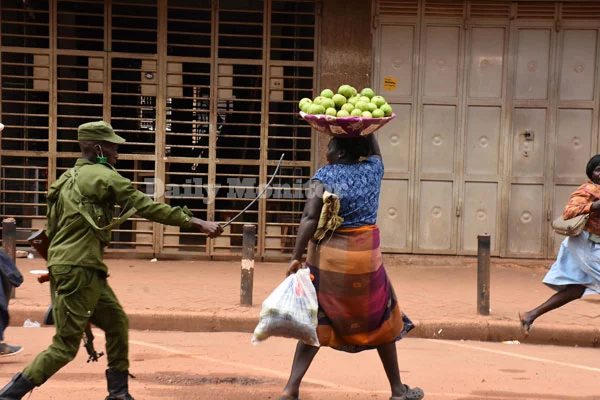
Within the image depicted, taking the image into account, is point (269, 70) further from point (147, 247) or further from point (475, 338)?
point (475, 338)

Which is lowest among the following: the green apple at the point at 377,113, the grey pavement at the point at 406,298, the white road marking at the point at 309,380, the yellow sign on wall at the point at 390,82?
the white road marking at the point at 309,380

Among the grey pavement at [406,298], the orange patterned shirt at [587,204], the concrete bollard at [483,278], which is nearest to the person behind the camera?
the orange patterned shirt at [587,204]

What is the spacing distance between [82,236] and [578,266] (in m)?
4.27

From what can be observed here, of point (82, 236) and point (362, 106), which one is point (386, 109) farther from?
point (82, 236)

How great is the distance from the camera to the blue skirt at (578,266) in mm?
6477

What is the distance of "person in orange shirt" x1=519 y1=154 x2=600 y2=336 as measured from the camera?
20.9ft

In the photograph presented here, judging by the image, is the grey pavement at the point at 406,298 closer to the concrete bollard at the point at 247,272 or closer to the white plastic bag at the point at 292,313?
the concrete bollard at the point at 247,272

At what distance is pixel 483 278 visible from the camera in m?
7.34

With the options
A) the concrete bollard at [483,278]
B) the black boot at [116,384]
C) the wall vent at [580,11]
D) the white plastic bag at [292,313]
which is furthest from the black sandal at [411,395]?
the wall vent at [580,11]

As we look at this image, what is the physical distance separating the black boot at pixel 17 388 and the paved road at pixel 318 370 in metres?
0.68

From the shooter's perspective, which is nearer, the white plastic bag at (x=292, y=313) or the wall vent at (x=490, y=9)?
the white plastic bag at (x=292, y=313)

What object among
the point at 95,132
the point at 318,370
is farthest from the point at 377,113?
the point at 318,370

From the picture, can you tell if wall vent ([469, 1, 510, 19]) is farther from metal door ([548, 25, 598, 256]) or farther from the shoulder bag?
the shoulder bag

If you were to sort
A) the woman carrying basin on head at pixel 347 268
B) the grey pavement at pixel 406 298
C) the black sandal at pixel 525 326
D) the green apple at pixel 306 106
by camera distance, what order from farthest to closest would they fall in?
1. the grey pavement at pixel 406 298
2. the black sandal at pixel 525 326
3. the green apple at pixel 306 106
4. the woman carrying basin on head at pixel 347 268
